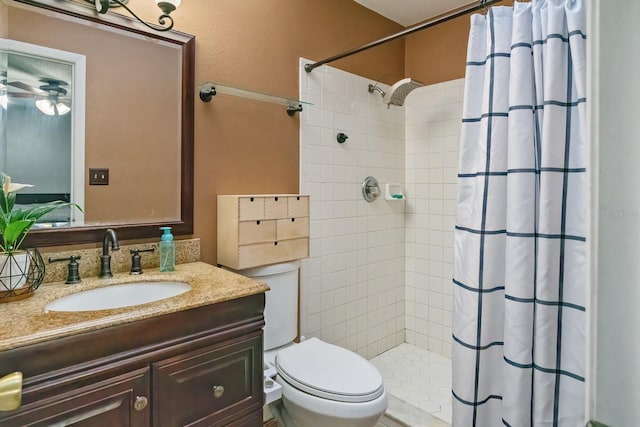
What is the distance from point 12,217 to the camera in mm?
1160

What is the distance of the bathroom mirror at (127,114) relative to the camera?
1347mm

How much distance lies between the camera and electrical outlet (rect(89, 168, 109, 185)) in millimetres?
1441

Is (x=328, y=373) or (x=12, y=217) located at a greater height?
(x=12, y=217)

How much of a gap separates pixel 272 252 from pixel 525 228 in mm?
1046

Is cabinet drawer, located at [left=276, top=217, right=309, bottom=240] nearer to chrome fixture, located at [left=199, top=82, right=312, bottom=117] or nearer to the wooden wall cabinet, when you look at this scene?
the wooden wall cabinet

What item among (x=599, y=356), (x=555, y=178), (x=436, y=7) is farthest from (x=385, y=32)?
(x=599, y=356)

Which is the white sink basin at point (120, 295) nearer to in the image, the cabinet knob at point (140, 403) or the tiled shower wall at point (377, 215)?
the cabinet knob at point (140, 403)

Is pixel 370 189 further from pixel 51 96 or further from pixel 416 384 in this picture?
Result: pixel 51 96

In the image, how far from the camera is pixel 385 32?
2627 millimetres

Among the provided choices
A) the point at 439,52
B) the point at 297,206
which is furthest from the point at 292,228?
the point at 439,52

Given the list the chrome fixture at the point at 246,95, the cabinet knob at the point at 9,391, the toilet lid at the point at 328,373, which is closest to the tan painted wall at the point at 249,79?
the chrome fixture at the point at 246,95

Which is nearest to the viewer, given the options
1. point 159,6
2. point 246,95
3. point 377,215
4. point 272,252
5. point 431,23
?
point 159,6

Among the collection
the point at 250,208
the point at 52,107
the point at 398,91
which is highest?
the point at 398,91

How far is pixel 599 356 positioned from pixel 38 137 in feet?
5.50
